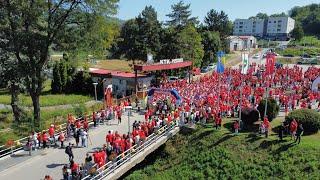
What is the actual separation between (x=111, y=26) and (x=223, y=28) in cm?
7352

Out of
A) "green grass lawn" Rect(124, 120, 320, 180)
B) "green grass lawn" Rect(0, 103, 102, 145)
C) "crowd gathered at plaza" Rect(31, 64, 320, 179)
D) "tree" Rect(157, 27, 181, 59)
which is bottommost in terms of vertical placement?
"green grass lawn" Rect(124, 120, 320, 180)

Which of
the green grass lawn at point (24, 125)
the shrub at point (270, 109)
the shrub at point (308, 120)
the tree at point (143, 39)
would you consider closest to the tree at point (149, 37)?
the tree at point (143, 39)

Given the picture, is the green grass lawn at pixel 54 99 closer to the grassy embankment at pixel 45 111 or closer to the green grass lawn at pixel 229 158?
the grassy embankment at pixel 45 111

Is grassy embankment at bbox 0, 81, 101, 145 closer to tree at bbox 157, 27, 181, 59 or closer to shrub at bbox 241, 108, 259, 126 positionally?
shrub at bbox 241, 108, 259, 126

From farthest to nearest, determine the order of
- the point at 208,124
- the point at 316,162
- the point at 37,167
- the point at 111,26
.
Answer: the point at 111,26, the point at 208,124, the point at 316,162, the point at 37,167

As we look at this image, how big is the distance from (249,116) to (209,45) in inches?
1840

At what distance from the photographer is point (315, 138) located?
25953 millimetres

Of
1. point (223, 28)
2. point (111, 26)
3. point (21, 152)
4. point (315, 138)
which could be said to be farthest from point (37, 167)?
point (223, 28)

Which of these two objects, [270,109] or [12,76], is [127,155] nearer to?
[270,109]

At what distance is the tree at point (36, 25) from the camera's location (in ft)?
89.2

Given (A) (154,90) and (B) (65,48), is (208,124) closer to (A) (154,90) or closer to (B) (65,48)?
(A) (154,90)

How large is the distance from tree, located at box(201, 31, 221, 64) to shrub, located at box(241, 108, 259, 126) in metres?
45.6

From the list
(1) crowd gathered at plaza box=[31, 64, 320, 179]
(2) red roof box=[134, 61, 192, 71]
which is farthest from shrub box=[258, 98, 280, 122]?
(2) red roof box=[134, 61, 192, 71]

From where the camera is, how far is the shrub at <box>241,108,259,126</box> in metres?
28.4
